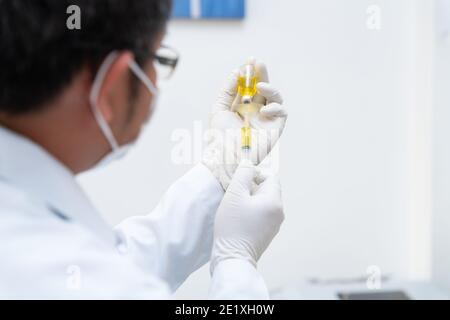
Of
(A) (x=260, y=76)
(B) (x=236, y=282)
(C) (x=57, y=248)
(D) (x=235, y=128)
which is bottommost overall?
(B) (x=236, y=282)

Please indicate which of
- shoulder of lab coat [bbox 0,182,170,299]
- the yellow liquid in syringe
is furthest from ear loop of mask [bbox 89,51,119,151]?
the yellow liquid in syringe

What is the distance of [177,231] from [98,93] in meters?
0.40

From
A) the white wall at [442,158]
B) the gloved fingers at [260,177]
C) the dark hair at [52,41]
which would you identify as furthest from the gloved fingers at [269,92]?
the white wall at [442,158]

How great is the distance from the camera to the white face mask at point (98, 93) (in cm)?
57

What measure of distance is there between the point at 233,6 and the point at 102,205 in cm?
81

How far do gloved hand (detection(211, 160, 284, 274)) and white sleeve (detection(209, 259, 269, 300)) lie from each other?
32 millimetres

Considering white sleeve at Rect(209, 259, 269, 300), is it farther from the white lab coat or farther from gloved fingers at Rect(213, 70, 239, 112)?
gloved fingers at Rect(213, 70, 239, 112)

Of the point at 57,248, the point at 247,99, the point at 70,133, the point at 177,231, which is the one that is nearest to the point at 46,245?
the point at 57,248

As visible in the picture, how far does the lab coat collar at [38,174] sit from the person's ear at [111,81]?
0.10 m

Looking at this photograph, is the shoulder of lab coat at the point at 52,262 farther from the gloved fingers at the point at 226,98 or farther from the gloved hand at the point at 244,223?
the gloved fingers at the point at 226,98

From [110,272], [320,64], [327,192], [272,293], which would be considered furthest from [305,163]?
[110,272]

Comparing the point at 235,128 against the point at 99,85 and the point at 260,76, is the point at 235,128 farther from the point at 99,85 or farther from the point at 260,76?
the point at 99,85

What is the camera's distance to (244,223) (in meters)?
0.79
